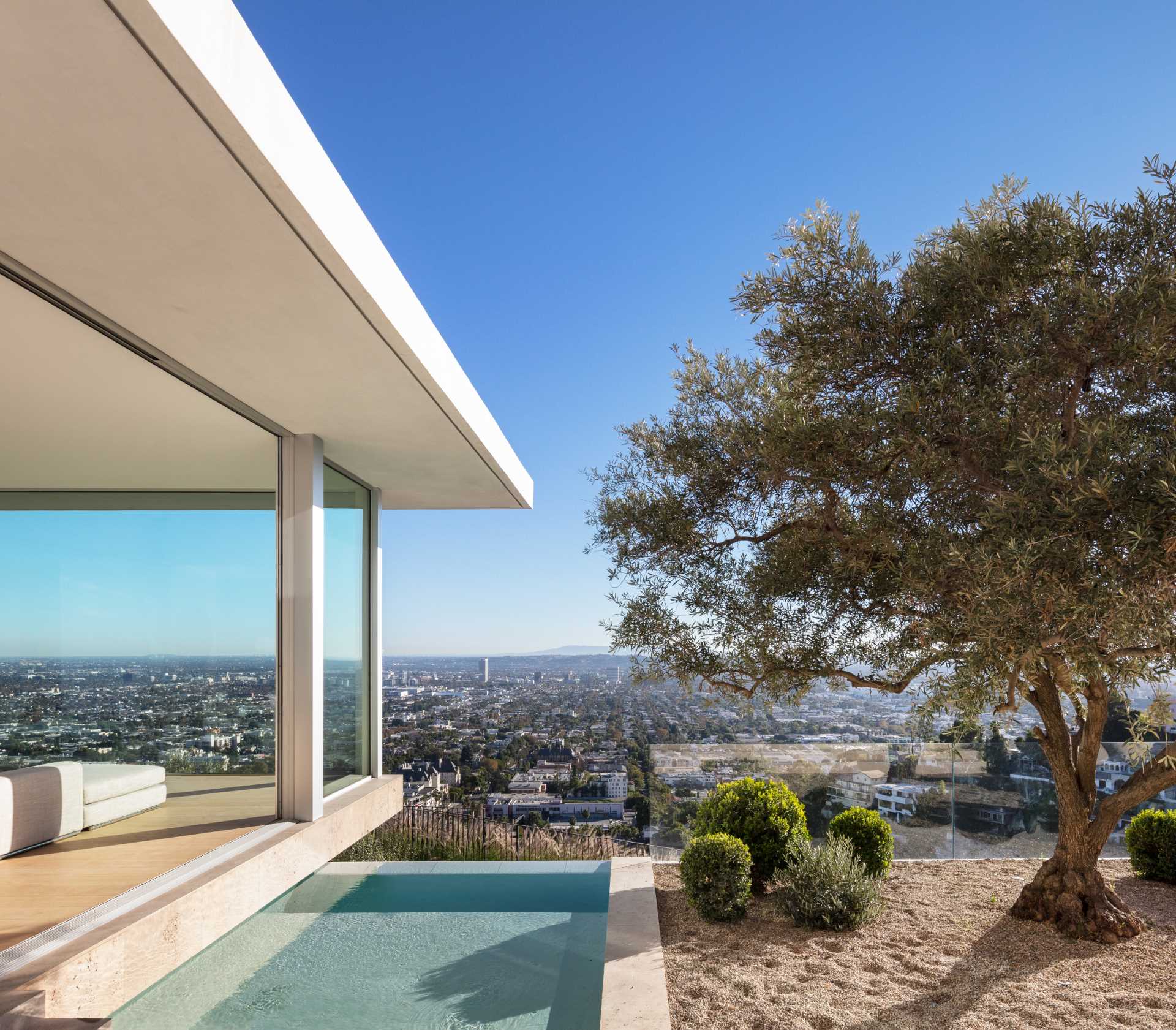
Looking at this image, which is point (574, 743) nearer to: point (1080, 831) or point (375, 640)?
point (375, 640)

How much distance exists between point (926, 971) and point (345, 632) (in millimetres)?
4822

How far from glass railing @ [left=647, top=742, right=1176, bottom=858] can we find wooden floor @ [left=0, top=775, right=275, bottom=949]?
15.3 ft

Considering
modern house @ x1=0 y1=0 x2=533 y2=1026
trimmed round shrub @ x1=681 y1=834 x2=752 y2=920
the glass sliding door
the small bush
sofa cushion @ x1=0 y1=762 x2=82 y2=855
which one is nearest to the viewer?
modern house @ x1=0 y1=0 x2=533 y2=1026

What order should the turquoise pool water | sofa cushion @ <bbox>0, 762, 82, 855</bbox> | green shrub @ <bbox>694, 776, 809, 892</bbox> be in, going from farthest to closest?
green shrub @ <bbox>694, 776, 809, 892</bbox> → the turquoise pool water → sofa cushion @ <bbox>0, 762, 82, 855</bbox>

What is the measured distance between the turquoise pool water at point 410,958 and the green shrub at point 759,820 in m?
1.31

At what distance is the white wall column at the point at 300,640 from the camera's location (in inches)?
216

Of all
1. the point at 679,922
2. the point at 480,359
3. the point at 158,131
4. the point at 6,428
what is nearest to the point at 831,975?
the point at 679,922

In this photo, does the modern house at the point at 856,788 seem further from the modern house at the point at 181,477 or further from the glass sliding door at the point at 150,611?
the glass sliding door at the point at 150,611

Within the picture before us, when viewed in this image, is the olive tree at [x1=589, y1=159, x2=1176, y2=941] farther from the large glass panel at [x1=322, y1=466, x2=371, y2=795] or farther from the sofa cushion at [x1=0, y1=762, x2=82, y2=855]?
the sofa cushion at [x1=0, y1=762, x2=82, y2=855]

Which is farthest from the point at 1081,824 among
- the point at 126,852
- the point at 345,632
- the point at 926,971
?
the point at 126,852

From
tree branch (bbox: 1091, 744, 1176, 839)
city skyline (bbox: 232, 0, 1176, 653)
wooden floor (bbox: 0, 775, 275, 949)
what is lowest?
tree branch (bbox: 1091, 744, 1176, 839)

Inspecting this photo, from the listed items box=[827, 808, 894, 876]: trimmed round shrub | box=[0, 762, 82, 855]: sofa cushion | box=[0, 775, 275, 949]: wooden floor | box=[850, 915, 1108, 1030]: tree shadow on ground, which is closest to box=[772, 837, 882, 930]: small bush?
box=[827, 808, 894, 876]: trimmed round shrub

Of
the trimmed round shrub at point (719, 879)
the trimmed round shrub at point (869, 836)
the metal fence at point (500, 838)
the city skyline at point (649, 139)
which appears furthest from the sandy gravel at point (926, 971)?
the city skyline at point (649, 139)

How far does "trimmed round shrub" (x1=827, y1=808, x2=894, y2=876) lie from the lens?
770 centimetres
